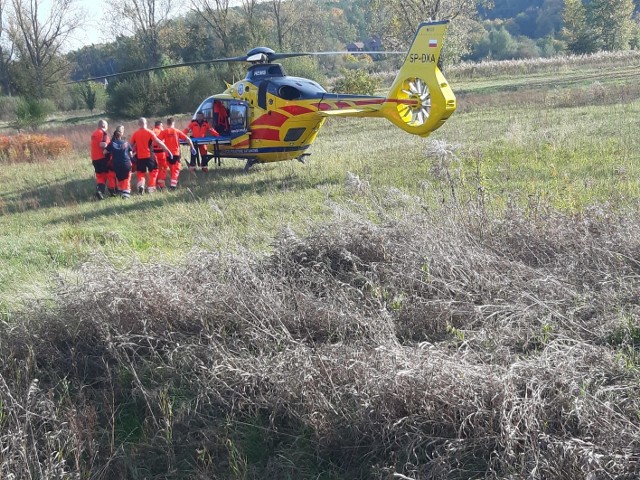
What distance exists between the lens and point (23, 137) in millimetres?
21953

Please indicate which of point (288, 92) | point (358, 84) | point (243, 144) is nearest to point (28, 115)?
point (358, 84)

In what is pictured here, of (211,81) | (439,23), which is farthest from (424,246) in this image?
(211,81)

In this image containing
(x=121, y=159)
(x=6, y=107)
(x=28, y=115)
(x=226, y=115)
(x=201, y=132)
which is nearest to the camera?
(x=121, y=159)

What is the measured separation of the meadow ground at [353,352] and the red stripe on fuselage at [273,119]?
629 centimetres

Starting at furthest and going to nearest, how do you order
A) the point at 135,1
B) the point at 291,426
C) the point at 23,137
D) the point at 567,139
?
the point at 135,1 < the point at 23,137 < the point at 567,139 < the point at 291,426

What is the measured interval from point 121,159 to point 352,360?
9.57 m

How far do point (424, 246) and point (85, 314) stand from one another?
303 centimetres

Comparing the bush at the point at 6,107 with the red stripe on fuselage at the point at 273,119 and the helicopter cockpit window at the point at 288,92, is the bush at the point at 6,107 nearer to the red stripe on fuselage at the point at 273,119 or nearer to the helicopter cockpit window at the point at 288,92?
the red stripe on fuselage at the point at 273,119

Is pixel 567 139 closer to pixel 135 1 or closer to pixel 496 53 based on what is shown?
pixel 135 1

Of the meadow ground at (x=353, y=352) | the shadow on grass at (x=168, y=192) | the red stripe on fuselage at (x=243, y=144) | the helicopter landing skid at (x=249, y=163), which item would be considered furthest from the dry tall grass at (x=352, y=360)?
the helicopter landing skid at (x=249, y=163)

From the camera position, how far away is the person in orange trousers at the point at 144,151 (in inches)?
501

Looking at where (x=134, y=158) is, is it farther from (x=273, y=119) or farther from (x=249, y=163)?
(x=273, y=119)

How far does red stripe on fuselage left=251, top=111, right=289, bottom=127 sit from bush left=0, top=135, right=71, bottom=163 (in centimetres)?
1026

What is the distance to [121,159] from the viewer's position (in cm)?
1248
